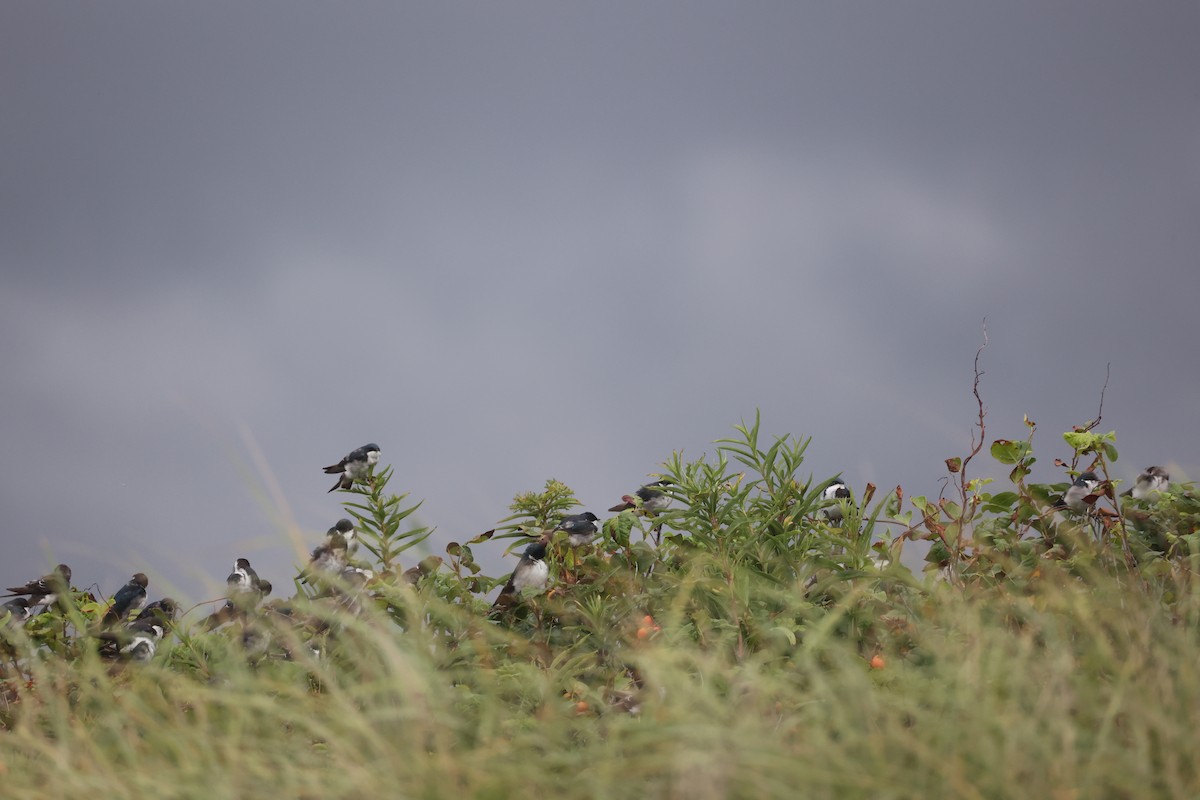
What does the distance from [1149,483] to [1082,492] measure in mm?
692

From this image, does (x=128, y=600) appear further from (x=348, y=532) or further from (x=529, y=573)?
(x=529, y=573)

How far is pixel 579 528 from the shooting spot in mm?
5094

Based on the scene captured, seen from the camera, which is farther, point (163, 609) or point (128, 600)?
point (128, 600)

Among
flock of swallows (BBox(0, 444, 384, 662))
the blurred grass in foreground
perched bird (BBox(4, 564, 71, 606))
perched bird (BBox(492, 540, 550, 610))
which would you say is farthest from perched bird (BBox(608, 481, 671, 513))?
perched bird (BBox(4, 564, 71, 606))

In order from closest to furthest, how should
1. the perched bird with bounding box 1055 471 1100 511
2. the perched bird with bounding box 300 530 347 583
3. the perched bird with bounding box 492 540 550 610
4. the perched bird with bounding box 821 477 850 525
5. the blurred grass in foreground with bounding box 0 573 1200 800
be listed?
the blurred grass in foreground with bounding box 0 573 1200 800
the perched bird with bounding box 492 540 550 610
the perched bird with bounding box 300 530 347 583
the perched bird with bounding box 1055 471 1100 511
the perched bird with bounding box 821 477 850 525

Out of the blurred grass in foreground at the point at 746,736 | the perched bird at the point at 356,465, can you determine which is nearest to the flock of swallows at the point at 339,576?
the perched bird at the point at 356,465

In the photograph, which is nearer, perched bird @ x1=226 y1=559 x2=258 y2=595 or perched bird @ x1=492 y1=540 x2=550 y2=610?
perched bird @ x1=492 y1=540 x2=550 y2=610

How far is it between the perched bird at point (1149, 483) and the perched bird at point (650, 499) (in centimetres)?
279

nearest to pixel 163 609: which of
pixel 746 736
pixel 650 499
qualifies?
pixel 650 499

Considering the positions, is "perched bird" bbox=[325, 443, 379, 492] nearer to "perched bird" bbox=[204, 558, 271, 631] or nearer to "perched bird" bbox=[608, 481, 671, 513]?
"perched bird" bbox=[204, 558, 271, 631]

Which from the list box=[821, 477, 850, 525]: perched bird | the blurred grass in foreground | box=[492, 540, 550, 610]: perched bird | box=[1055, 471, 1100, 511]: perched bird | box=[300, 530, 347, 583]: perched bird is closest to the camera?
the blurred grass in foreground

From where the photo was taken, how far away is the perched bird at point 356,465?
500 cm

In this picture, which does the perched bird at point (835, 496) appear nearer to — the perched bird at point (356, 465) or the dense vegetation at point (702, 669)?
the dense vegetation at point (702, 669)

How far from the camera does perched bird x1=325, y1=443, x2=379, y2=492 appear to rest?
5004 millimetres
